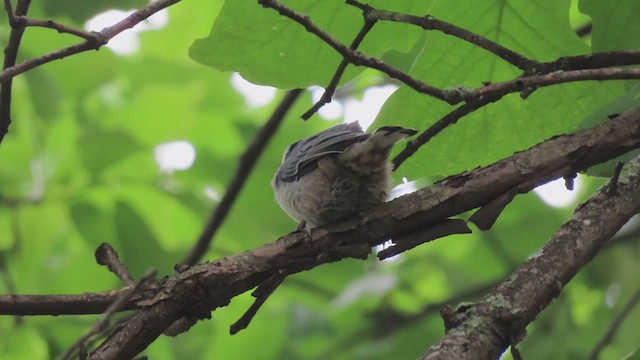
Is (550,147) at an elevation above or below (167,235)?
below

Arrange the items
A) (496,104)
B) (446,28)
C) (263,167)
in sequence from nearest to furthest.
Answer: (446,28) → (496,104) → (263,167)

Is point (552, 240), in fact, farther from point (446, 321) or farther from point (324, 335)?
point (324, 335)

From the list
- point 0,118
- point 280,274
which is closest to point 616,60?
point 280,274

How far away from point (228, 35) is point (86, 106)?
207 centimetres

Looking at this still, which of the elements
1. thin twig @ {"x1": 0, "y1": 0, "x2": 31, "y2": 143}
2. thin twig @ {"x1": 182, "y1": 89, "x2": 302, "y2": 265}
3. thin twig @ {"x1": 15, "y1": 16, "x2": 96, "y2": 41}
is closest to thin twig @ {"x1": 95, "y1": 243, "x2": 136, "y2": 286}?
thin twig @ {"x1": 0, "y1": 0, "x2": 31, "y2": 143}

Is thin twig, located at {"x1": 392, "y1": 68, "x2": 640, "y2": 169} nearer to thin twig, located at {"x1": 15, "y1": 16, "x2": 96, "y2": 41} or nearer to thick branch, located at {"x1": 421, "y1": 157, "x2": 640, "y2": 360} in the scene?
thick branch, located at {"x1": 421, "y1": 157, "x2": 640, "y2": 360}

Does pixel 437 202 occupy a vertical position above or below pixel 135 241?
below

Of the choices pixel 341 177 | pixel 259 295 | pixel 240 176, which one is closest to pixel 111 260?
pixel 259 295

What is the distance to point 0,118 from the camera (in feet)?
6.12

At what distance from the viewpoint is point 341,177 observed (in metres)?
2.30

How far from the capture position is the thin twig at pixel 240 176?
346 cm

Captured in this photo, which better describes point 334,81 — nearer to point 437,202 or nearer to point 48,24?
point 437,202

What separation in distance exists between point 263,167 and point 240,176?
0.93 feet

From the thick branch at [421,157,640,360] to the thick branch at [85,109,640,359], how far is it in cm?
9
